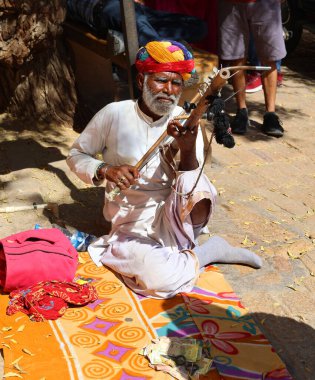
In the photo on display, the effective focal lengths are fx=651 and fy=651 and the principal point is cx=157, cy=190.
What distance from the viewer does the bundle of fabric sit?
11.6 ft

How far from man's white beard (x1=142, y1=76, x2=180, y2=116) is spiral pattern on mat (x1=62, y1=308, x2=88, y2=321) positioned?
4.00 feet

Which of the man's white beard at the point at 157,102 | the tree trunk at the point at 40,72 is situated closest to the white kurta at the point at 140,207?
the man's white beard at the point at 157,102

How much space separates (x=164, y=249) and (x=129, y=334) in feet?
2.03

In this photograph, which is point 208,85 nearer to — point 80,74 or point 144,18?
point 144,18

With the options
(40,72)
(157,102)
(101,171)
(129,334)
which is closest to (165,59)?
(157,102)

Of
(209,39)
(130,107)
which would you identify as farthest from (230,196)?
(209,39)

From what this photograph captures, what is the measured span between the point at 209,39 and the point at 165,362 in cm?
523

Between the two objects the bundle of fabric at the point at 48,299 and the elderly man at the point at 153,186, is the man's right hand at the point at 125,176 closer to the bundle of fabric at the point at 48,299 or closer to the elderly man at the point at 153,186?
the elderly man at the point at 153,186

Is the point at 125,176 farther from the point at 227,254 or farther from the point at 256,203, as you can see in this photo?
the point at 256,203

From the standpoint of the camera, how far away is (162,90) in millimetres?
3756

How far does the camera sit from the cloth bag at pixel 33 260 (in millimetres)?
3721

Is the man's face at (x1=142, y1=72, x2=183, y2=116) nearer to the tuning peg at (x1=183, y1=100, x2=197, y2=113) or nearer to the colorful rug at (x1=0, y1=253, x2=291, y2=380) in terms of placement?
the tuning peg at (x1=183, y1=100, x2=197, y2=113)

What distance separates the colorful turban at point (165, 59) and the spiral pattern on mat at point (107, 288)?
1278 millimetres

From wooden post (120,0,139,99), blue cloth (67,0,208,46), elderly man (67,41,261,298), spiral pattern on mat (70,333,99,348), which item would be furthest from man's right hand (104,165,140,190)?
blue cloth (67,0,208,46)
